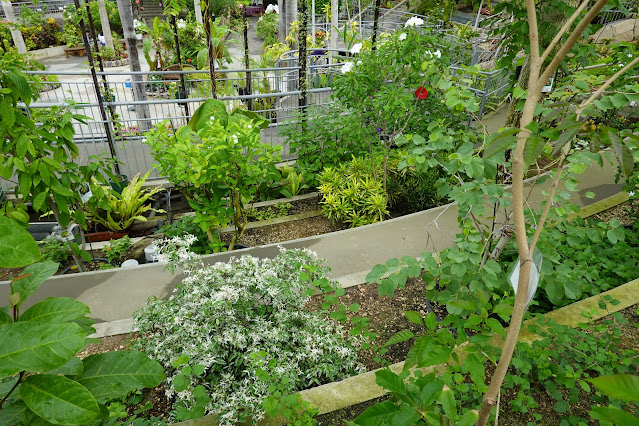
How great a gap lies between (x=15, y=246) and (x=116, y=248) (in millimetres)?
3688

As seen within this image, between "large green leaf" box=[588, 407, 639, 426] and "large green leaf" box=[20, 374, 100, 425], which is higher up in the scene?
"large green leaf" box=[588, 407, 639, 426]

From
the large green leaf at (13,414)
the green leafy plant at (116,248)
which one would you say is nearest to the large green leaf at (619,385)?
the large green leaf at (13,414)

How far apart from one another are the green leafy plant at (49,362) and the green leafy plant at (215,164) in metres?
2.45

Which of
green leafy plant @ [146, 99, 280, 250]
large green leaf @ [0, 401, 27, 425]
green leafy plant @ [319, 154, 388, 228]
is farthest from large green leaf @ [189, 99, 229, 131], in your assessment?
large green leaf @ [0, 401, 27, 425]

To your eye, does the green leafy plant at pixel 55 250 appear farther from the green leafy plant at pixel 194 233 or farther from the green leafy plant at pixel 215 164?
the green leafy plant at pixel 215 164

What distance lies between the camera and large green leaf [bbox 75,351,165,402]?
143cm

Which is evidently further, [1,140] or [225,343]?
[1,140]

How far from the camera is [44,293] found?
3.89 metres


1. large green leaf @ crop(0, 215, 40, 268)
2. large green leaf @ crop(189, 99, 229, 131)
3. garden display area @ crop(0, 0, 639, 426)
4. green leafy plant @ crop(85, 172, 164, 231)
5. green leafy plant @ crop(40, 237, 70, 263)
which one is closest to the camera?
large green leaf @ crop(0, 215, 40, 268)

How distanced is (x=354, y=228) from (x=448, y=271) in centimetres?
236

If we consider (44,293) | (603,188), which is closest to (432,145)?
(44,293)

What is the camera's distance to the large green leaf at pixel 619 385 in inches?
27.9

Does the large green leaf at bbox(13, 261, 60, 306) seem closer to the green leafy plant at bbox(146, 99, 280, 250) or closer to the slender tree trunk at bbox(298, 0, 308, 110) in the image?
the green leafy plant at bbox(146, 99, 280, 250)

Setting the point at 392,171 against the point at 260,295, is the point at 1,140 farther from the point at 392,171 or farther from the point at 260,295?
the point at 392,171
